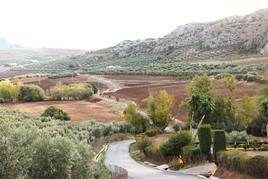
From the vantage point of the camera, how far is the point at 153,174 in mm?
47281

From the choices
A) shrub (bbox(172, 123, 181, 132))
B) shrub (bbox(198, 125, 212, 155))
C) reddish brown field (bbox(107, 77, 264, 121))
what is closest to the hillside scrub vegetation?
reddish brown field (bbox(107, 77, 264, 121))

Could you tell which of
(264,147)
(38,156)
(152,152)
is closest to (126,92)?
(152,152)

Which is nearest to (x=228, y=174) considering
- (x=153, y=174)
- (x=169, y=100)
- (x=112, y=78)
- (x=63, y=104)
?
(x=153, y=174)

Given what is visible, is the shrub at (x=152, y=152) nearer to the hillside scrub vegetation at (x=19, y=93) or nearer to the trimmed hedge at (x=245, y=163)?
the trimmed hedge at (x=245, y=163)

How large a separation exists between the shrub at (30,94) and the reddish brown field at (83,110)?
20.9ft

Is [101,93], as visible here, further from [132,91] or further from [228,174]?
[228,174]

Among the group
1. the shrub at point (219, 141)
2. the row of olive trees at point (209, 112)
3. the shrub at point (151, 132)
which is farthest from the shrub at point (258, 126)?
the shrub at point (219, 141)

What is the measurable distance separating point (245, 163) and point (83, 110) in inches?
3259

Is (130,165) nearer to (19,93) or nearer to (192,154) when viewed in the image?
(192,154)

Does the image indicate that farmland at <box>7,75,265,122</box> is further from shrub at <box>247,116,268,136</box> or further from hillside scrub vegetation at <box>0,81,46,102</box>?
shrub at <box>247,116,268,136</box>

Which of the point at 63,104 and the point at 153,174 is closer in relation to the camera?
the point at 153,174

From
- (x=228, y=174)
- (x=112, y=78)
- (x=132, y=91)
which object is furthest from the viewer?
(x=112, y=78)

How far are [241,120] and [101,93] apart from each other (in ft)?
273

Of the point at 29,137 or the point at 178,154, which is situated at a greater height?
the point at 29,137
